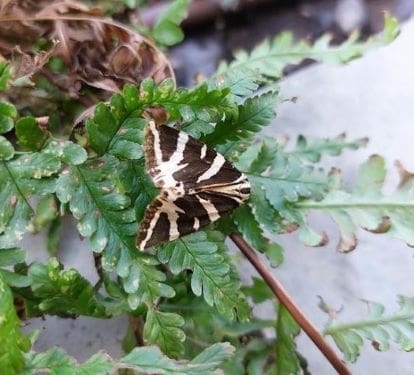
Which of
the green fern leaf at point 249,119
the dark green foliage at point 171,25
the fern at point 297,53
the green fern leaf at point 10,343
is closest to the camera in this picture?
the green fern leaf at point 10,343

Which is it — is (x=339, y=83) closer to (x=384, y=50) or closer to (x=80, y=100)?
(x=384, y=50)

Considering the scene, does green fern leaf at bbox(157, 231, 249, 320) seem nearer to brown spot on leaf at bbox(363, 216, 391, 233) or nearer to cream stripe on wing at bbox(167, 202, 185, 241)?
cream stripe on wing at bbox(167, 202, 185, 241)

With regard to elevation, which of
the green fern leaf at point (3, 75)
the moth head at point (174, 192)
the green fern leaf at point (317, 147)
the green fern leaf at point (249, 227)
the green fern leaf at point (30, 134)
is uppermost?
the green fern leaf at point (3, 75)

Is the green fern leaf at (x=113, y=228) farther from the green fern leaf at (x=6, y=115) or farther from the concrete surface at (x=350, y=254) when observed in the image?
the concrete surface at (x=350, y=254)

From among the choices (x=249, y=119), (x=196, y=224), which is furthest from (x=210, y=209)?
(x=249, y=119)

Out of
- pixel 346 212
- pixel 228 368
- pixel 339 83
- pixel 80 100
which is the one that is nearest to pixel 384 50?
pixel 339 83

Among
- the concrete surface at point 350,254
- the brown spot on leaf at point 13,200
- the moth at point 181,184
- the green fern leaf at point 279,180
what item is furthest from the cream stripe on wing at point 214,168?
the concrete surface at point 350,254
